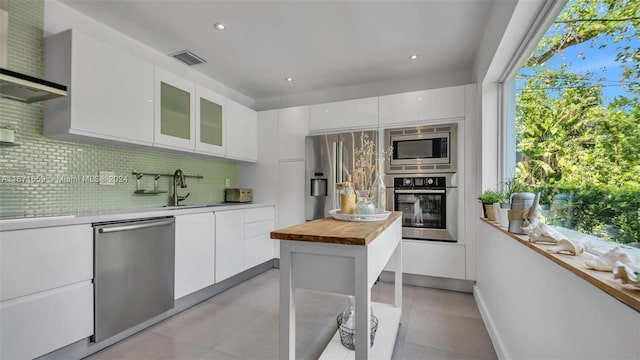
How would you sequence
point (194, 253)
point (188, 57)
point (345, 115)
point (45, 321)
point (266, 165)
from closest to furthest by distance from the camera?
1. point (45, 321)
2. point (194, 253)
3. point (188, 57)
4. point (345, 115)
5. point (266, 165)

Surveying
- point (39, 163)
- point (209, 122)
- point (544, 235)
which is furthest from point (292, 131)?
point (544, 235)

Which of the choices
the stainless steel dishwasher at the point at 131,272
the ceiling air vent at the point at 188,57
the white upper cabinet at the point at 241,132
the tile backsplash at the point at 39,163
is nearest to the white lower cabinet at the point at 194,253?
the stainless steel dishwasher at the point at 131,272

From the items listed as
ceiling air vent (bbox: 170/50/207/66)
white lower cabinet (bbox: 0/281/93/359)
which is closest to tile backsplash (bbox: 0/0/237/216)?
white lower cabinet (bbox: 0/281/93/359)

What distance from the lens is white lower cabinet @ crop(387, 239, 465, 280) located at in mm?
2877

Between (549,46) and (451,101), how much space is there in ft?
4.70

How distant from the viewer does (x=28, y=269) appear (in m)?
1.48

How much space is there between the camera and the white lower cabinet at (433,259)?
2877mm

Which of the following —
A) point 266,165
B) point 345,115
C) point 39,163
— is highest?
point 345,115

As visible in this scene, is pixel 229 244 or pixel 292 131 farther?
pixel 292 131

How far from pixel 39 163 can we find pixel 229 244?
1643 mm

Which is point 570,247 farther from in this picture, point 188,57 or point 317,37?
point 188,57

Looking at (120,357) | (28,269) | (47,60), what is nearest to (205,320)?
(120,357)

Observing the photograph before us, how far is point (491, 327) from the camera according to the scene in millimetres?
1973

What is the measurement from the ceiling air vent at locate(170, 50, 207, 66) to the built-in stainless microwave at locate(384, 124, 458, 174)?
87.8 inches
